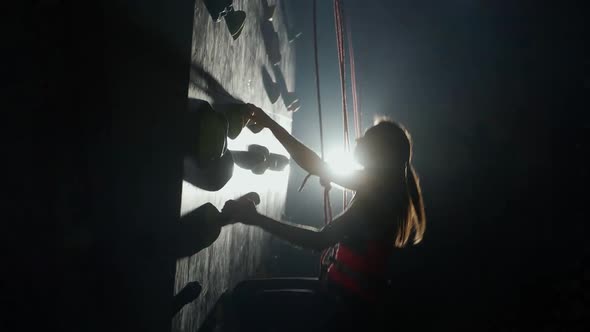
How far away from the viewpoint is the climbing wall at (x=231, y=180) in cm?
78

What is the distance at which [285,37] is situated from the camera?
7.88 feet

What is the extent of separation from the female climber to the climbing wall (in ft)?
0.53

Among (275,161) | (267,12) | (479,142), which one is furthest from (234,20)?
(479,142)

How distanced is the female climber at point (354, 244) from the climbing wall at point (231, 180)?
0.53ft

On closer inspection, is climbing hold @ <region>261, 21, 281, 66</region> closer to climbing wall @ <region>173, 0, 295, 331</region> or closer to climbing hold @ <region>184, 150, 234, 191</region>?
climbing wall @ <region>173, 0, 295, 331</region>

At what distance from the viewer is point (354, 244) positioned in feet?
3.72

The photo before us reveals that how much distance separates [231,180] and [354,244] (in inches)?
18.0

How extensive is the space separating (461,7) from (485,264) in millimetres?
2177

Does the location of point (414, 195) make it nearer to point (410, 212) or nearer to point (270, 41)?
point (410, 212)

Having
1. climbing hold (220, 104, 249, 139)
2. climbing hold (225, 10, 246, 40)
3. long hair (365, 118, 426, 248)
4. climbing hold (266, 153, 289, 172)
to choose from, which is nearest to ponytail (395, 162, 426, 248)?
long hair (365, 118, 426, 248)

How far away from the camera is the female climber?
1121 mm

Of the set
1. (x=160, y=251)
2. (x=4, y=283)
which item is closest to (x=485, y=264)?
(x=160, y=251)

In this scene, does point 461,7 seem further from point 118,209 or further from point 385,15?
point 118,209

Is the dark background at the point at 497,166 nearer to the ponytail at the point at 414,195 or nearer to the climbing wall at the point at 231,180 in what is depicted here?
the climbing wall at the point at 231,180
